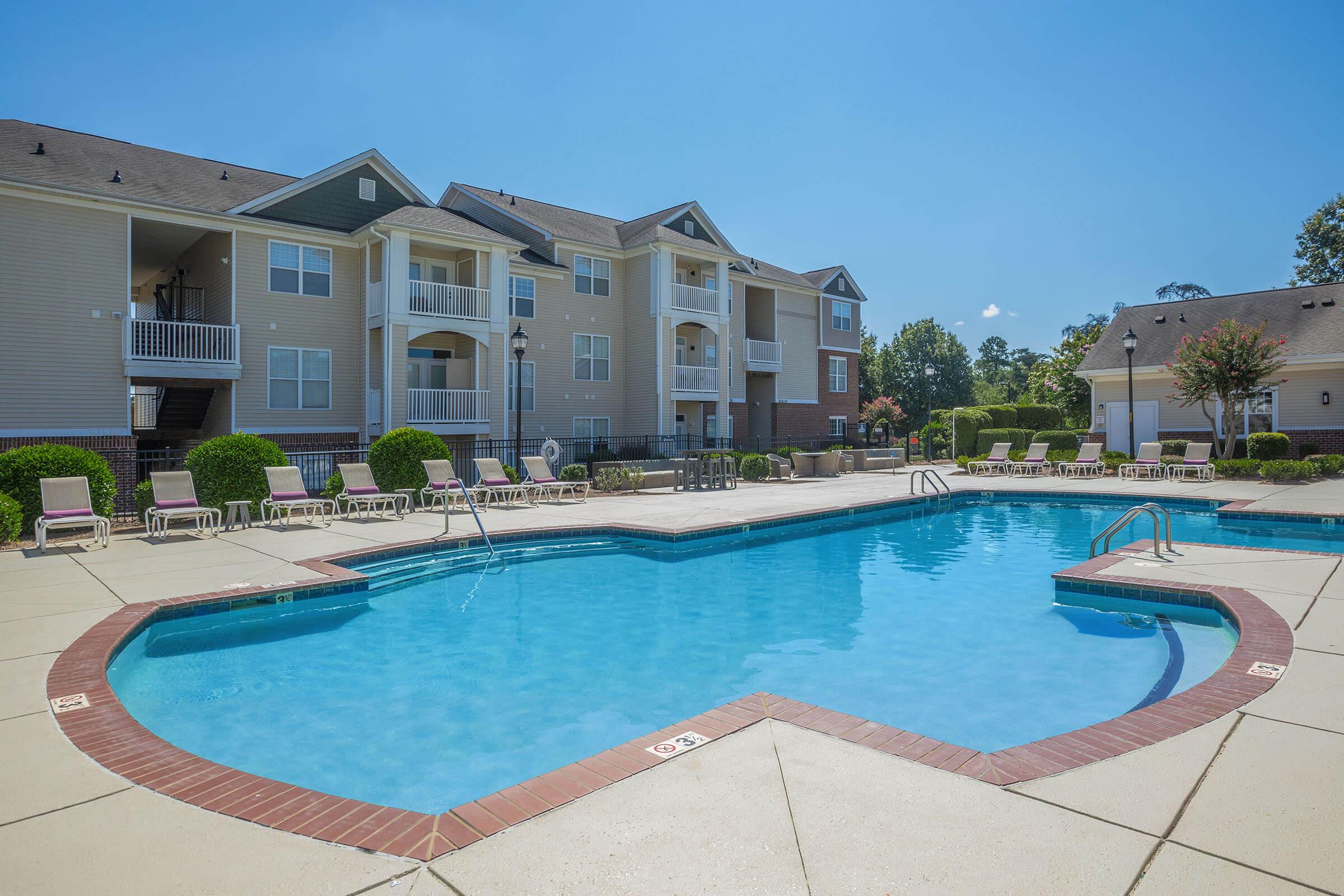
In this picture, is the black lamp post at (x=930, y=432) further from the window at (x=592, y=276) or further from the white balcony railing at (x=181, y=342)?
the white balcony railing at (x=181, y=342)

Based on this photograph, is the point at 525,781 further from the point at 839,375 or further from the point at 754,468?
the point at 839,375

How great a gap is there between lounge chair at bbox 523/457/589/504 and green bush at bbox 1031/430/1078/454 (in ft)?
73.3

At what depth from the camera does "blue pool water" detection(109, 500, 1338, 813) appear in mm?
4965

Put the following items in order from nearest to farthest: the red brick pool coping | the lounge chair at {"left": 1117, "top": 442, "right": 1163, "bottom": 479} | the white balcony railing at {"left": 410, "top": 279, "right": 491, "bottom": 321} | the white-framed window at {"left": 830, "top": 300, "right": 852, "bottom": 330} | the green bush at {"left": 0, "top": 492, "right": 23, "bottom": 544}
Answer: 1. the red brick pool coping
2. the green bush at {"left": 0, "top": 492, "right": 23, "bottom": 544}
3. the white balcony railing at {"left": 410, "top": 279, "right": 491, "bottom": 321}
4. the lounge chair at {"left": 1117, "top": 442, "right": 1163, "bottom": 479}
5. the white-framed window at {"left": 830, "top": 300, "right": 852, "bottom": 330}

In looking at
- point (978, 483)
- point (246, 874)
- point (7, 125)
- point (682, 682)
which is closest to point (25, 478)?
point (682, 682)

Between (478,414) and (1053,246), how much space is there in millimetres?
25774

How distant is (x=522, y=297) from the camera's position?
80.4 ft

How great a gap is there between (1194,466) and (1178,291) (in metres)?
70.5

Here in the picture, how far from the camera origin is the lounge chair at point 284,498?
12891 millimetres

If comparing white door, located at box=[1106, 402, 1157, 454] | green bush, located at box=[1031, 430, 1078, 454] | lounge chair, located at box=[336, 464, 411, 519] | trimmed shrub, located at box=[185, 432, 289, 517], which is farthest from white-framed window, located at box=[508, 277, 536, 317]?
white door, located at box=[1106, 402, 1157, 454]

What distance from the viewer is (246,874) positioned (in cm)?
265

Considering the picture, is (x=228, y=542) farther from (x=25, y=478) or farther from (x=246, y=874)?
(x=246, y=874)

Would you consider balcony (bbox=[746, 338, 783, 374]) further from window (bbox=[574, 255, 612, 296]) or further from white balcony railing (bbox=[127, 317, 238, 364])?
white balcony railing (bbox=[127, 317, 238, 364])

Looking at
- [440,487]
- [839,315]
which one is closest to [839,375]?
[839,315]
